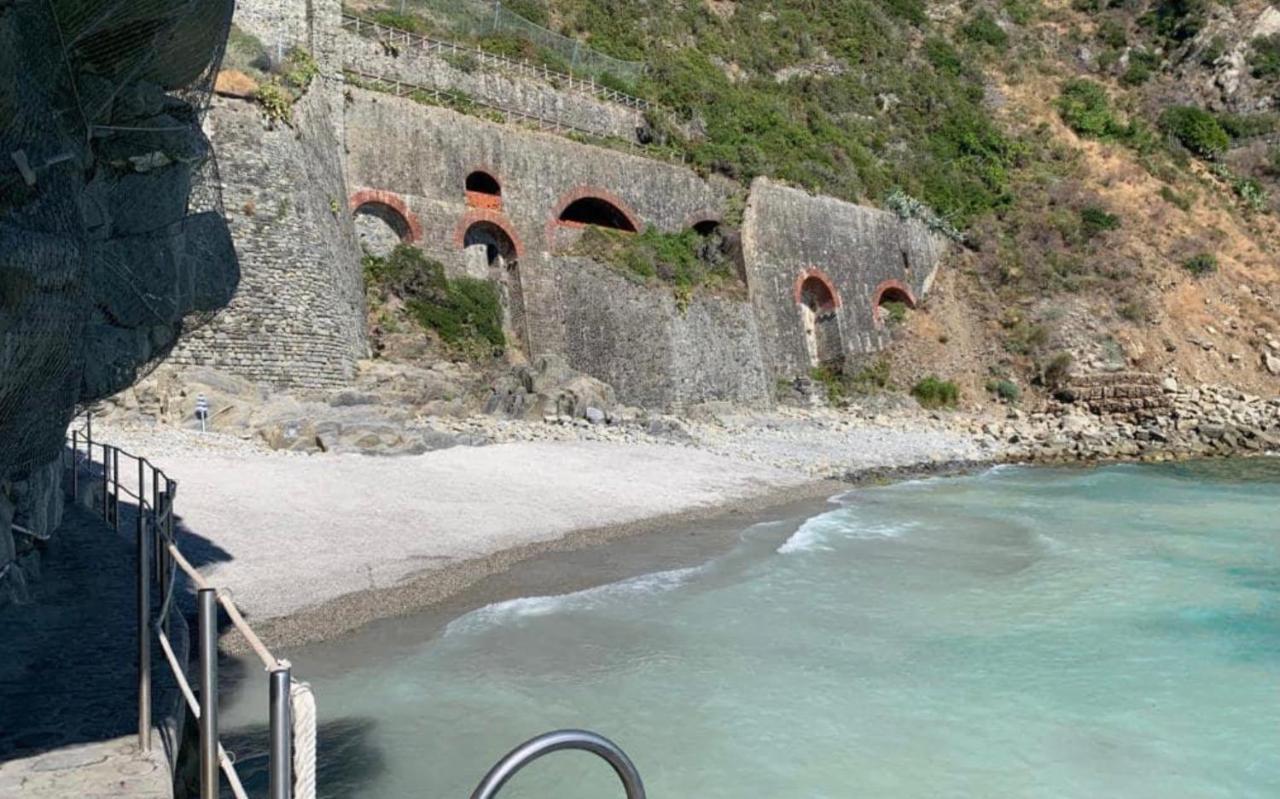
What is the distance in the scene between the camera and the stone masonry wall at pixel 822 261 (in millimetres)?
27266

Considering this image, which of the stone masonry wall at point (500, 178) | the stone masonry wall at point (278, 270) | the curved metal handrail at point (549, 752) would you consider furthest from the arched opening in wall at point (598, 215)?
the curved metal handrail at point (549, 752)

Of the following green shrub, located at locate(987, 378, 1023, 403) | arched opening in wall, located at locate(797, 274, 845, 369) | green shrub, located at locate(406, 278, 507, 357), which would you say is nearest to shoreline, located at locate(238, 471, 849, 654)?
green shrub, located at locate(406, 278, 507, 357)

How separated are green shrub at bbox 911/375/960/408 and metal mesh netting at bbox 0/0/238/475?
2520 centimetres

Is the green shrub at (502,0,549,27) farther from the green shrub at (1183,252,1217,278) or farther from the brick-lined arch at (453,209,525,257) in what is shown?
the green shrub at (1183,252,1217,278)

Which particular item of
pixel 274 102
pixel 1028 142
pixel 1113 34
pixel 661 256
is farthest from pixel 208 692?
pixel 1113 34

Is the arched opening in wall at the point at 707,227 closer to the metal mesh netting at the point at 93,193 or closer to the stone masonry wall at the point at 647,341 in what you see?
the stone masonry wall at the point at 647,341

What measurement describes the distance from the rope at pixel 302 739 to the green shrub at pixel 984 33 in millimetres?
46535

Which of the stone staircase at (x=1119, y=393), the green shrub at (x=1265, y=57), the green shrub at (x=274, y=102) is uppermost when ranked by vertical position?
the green shrub at (x=1265, y=57)

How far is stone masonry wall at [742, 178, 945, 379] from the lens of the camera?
27.3 m

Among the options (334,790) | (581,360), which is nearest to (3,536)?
(334,790)

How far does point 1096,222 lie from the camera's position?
111 ft

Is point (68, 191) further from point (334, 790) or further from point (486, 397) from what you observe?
point (486, 397)

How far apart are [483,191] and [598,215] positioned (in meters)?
3.98

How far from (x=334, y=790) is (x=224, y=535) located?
193 inches
